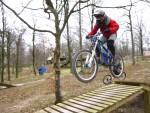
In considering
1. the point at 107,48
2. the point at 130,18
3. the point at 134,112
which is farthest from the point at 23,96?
the point at 130,18

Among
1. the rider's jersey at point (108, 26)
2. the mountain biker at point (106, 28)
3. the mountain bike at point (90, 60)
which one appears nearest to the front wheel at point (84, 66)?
the mountain bike at point (90, 60)

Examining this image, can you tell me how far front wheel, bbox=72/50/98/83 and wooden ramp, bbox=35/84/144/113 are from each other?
858mm

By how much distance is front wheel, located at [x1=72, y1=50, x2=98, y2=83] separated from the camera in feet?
22.3

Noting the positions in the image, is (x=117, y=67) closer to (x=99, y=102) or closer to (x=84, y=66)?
(x=99, y=102)

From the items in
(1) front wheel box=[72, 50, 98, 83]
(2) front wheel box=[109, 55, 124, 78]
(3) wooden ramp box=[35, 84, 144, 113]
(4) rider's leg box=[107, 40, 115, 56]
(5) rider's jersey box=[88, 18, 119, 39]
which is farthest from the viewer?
(2) front wheel box=[109, 55, 124, 78]

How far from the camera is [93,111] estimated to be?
22.9 feet

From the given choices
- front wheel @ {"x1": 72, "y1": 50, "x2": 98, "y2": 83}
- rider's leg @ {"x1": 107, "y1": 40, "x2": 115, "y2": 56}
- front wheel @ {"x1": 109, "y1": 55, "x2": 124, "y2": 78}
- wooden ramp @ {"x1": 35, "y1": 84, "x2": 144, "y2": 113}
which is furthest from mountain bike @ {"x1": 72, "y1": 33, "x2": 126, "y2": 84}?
wooden ramp @ {"x1": 35, "y1": 84, "x2": 144, "y2": 113}

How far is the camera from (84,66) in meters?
7.04

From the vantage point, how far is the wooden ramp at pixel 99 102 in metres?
7.29

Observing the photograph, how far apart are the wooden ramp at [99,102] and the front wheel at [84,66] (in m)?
0.86

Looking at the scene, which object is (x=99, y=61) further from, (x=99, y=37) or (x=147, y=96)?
(x=147, y=96)

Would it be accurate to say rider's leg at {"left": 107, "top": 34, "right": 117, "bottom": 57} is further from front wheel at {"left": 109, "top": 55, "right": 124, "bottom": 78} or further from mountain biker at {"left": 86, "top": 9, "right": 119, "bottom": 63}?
front wheel at {"left": 109, "top": 55, "right": 124, "bottom": 78}

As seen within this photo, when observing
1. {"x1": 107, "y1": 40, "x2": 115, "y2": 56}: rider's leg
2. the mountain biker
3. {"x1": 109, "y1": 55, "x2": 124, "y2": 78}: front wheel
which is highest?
the mountain biker

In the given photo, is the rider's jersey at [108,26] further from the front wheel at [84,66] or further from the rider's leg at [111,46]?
the front wheel at [84,66]
